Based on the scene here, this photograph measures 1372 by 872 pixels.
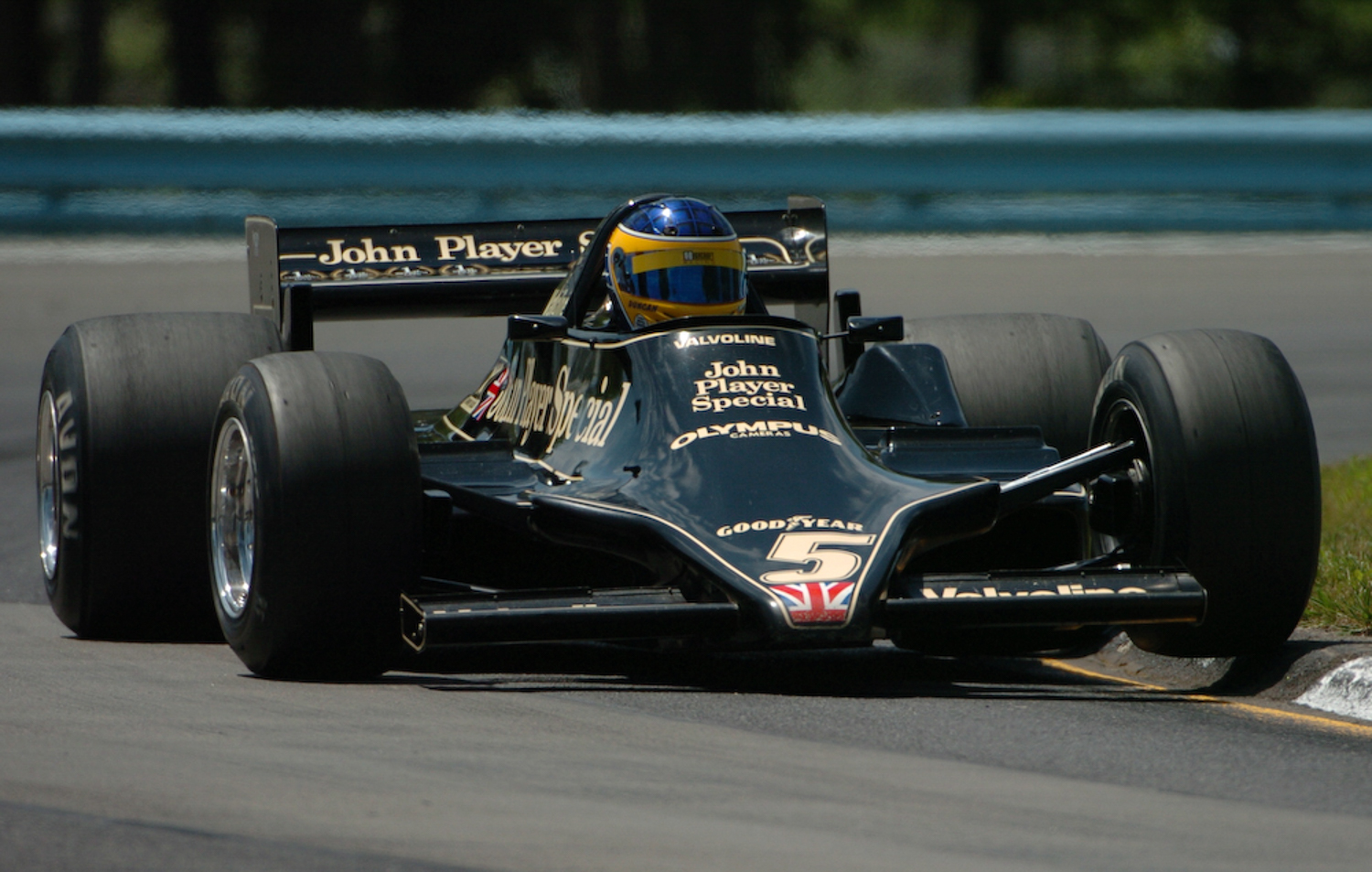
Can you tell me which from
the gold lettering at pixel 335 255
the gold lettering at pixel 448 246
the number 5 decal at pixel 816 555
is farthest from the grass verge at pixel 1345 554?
the gold lettering at pixel 335 255

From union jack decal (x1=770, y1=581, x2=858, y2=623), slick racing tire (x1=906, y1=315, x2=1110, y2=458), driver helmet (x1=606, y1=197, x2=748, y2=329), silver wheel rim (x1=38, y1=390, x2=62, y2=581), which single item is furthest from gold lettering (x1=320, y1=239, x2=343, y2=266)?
union jack decal (x1=770, y1=581, x2=858, y2=623)

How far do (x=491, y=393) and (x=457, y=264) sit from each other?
3.89 feet

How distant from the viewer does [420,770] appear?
196 inches

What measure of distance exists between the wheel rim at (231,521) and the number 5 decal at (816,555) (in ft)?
5.22

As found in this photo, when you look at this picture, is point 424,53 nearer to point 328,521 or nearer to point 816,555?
point 328,521

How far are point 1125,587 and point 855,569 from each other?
79 centimetres

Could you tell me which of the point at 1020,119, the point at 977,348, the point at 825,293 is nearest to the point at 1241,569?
the point at 977,348

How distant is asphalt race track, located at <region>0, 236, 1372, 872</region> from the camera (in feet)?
14.2

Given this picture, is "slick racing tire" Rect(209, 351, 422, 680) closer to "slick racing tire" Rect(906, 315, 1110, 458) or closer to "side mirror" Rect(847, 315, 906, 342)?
"side mirror" Rect(847, 315, 906, 342)

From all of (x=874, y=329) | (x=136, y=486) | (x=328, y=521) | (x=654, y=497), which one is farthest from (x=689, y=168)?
(x=328, y=521)

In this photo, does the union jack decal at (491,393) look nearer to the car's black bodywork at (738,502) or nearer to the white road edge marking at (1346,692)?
the car's black bodywork at (738,502)

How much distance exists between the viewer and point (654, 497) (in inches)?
252

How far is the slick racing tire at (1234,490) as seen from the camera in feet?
20.8

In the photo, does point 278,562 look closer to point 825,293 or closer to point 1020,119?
point 825,293
